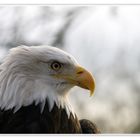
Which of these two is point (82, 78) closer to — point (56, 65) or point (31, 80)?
point (56, 65)

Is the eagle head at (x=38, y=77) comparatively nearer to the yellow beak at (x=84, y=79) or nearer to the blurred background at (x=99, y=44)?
the yellow beak at (x=84, y=79)

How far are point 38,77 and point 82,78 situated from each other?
0.22m

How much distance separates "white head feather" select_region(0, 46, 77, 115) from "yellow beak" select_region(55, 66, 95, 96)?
0.03 m

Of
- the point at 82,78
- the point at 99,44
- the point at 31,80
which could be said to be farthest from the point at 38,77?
the point at 99,44

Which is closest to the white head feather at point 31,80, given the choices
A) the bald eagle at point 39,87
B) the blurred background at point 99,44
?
the bald eagle at point 39,87

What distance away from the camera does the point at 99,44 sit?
2.73m

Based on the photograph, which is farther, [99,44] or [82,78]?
[99,44]

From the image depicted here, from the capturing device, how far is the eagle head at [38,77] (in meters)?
2.36

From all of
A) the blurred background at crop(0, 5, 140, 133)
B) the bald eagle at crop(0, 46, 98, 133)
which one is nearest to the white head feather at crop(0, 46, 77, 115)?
the bald eagle at crop(0, 46, 98, 133)

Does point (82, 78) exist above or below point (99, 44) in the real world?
below

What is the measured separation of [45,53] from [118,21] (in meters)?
0.59

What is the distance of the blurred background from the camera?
2.71 m

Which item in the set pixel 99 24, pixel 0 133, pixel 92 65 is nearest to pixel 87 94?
pixel 92 65

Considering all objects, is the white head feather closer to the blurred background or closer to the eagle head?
the eagle head
